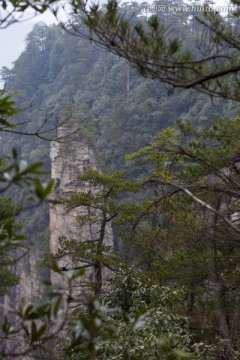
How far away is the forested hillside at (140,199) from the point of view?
3111 millimetres

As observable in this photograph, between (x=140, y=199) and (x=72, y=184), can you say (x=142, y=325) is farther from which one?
(x=72, y=184)

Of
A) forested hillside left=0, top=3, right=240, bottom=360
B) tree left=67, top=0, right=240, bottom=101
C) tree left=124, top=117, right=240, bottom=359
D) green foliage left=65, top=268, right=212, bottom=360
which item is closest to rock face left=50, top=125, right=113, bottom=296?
forested hillside left=0, top=3, right=240, bottom=360

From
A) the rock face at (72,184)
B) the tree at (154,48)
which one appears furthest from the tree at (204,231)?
the rock face at (72,184)

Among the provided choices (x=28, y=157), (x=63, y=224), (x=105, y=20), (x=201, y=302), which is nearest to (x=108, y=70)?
(x=28, y=157)

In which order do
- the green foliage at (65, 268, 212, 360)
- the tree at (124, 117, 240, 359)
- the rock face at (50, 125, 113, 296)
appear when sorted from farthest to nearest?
the rock face at (50, 125, 113, 296) → the tree at (124, 117, 240, 359) → the green foliage at (65, 268, 212, 360)

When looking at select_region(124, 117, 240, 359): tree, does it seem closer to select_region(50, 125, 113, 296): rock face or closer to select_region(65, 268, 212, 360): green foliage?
select_region(65, 268, 212, 360): green foliage

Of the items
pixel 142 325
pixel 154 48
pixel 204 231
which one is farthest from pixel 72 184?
pixel 142 325

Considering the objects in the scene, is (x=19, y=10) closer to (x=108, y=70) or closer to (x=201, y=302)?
(x=201, y=302)

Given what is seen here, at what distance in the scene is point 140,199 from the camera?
17.2 meters

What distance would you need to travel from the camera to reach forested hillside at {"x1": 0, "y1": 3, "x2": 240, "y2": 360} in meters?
3.11

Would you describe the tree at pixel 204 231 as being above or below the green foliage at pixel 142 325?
above

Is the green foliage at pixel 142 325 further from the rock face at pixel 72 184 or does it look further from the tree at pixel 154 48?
the rock face at pixel 72 184

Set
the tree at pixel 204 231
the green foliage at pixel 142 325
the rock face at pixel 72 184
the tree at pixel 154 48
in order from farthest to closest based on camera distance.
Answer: the rock face at pixel 72 184, the tree at pixel 204 231, the green foliage at pixel 142 325, the tree at pixel 154 48

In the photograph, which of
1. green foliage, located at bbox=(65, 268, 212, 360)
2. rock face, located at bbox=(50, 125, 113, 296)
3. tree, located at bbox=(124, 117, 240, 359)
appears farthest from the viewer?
rock face, located at bbox=(50, 125, 113, 296)
